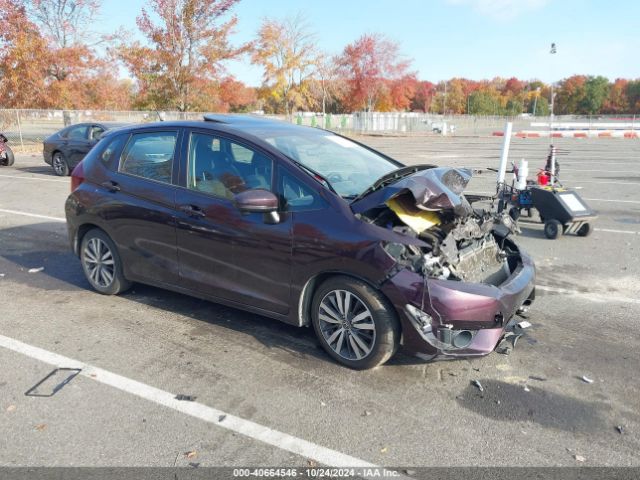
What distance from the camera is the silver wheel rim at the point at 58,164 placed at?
15.2m

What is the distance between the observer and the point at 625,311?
16.2ft

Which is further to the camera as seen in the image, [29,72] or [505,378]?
[29,72]

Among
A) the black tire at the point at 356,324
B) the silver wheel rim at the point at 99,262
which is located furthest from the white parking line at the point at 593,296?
the silver wheel rim at the point at 99,262

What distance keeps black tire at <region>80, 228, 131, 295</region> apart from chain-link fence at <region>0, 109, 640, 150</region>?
10510 millimetres

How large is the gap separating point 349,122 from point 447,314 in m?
48.1

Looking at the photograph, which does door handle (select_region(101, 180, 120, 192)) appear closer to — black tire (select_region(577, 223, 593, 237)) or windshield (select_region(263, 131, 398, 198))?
windshield (select_region(263, 131, 398, 198))

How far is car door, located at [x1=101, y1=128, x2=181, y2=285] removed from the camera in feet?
15.0

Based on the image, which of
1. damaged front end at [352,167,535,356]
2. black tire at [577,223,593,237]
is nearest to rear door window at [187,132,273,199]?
damaged front end at [352,167,535,356]

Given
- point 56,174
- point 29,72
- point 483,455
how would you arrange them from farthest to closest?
1. point 29,72
2. point 56,174
3. point 483,455

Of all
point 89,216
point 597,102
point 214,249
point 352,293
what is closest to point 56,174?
point 89,216

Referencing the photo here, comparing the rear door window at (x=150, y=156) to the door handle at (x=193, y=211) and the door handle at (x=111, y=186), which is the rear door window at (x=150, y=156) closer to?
the door handle at (x=111, y=186)

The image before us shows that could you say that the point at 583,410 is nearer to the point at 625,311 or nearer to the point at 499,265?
the point at 499,265

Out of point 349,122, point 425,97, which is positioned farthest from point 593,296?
point 425,97

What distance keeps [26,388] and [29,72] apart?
28.3m
